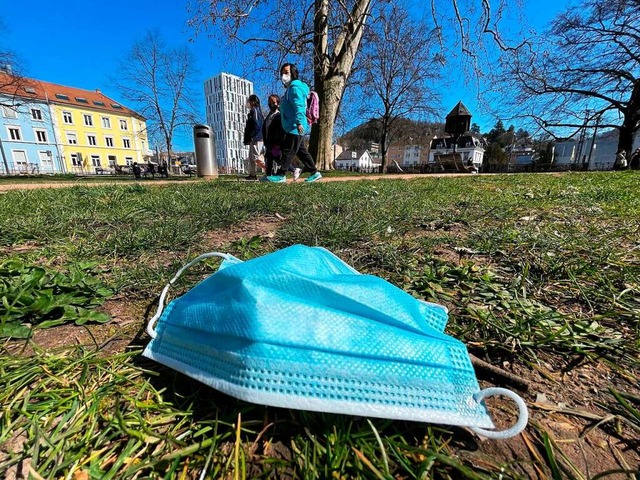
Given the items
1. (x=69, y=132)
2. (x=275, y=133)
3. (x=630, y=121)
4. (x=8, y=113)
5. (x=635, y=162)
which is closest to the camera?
(x=275, y=133)

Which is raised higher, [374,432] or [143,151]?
[143,151]

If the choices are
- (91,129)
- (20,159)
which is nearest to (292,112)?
(20,159)

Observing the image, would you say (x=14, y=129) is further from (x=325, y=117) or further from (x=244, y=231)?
(x=244, y=231)

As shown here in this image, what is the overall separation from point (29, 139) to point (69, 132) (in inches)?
206

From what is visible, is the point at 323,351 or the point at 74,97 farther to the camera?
the point at 74,97

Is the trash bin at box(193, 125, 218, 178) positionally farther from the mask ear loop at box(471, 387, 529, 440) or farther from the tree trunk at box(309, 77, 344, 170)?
the mask ear loop at box(471, 387, 529, 440)

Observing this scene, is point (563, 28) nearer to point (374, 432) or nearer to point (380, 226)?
point (380, 226)

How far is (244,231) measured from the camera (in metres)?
2.51

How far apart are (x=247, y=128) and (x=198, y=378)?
8750 mm

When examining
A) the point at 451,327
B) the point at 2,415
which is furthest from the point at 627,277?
the point at 2,415

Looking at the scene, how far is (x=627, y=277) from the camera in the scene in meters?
1.41

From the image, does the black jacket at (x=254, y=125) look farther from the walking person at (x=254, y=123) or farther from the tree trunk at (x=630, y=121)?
the tree trunk at (x=630, y=121)

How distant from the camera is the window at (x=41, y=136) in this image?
47.2 m

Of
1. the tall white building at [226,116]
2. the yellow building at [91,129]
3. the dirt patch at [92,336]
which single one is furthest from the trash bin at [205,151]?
the tall white building at [226,116]
